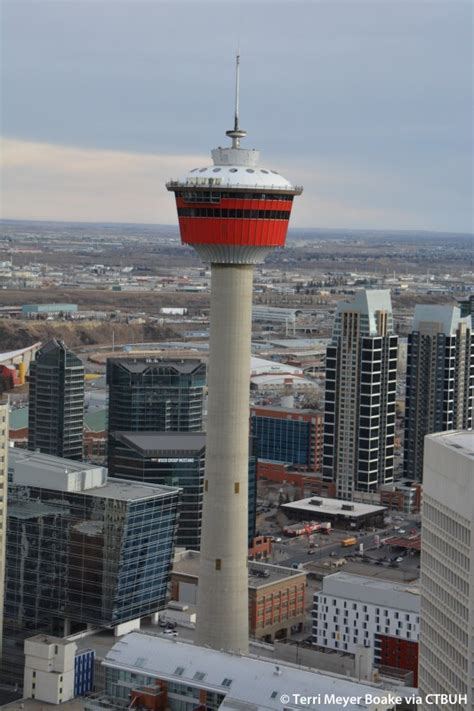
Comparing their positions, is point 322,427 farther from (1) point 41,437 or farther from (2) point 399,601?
(2) point 399,601

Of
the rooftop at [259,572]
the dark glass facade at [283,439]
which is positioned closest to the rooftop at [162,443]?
the rooftop at [259,572]

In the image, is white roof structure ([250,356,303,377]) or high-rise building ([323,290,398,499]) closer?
high-rise building ([323,290,398,499])

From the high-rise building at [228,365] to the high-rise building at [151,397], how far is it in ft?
145

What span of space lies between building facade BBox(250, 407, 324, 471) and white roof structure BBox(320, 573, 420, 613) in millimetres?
47493

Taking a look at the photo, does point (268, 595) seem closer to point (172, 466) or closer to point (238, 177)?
point (172, 466)

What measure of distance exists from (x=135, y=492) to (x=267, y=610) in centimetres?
986

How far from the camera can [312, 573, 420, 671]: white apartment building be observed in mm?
66125

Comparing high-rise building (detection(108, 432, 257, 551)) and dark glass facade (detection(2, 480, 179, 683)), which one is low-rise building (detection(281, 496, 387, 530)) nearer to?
high-rise building (detection(108, 432, 257, 551))

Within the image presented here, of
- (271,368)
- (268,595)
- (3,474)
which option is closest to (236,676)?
(3,474)

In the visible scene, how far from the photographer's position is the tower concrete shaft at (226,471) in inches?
2142

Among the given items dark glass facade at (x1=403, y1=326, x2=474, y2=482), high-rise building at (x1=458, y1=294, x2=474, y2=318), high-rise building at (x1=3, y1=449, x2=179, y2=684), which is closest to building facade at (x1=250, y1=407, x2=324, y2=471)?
dark glass facade at (x1=403, y1=326, x2=474, y2=482)

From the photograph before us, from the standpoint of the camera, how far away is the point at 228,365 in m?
54.8

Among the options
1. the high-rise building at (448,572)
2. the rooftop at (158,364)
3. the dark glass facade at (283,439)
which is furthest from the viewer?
the dark glass facade at (283,439)

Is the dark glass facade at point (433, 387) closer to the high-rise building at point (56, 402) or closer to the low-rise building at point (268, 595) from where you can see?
the high-rise building at point (56, 402)
